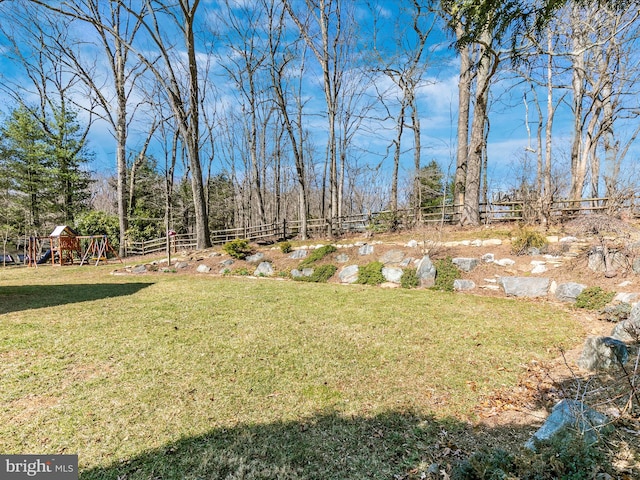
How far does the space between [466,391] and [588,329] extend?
274 cm

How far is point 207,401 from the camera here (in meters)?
2.60

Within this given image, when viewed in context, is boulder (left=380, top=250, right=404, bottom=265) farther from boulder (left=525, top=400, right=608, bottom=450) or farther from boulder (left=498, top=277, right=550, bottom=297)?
boulder (left=525, top=400, right=608, bottom=450)

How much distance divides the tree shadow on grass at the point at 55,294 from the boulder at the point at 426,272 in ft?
21.9

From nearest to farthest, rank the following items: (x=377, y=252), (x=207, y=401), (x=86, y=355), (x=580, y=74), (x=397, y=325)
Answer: (x=207, y=401)
(x=86, y=355)
(x=397, y=325)
(x=377, y=252)
(x=580, y=74)

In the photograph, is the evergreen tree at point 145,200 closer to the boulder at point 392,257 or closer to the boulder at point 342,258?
the boulder at point 342,258

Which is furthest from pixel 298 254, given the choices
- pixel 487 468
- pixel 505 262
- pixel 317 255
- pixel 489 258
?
pixel 487 468

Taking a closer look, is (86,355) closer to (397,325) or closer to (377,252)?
(397,325)

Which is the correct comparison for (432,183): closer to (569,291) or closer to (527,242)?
(527,242)

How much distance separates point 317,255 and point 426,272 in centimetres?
331

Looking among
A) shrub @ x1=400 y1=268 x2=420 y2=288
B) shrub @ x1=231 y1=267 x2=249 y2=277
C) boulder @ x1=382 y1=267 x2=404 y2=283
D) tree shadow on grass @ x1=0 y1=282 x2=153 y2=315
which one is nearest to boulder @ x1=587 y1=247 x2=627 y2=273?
shrub @ x1=400 y1=268 x2=420 y2=288

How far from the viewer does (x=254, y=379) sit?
9.78 feet

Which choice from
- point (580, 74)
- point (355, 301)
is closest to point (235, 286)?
point (355, 301)

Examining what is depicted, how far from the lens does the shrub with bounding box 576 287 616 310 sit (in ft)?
15.7

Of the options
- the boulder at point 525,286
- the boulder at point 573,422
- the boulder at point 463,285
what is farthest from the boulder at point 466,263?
the boulder at point 573,422
